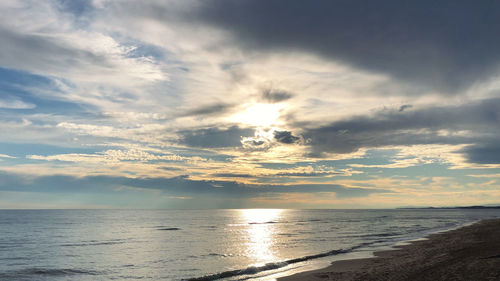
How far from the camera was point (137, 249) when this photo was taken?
150 feet

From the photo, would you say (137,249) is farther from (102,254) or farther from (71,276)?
(71,276)

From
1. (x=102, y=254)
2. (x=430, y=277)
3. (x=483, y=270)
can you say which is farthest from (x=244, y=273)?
(x=102, y=254)

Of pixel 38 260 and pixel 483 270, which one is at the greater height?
pixel 483 270

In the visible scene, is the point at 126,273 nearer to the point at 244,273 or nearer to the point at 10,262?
the point at 244,273

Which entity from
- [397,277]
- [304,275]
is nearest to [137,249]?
[304,275]

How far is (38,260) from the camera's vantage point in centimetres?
3825

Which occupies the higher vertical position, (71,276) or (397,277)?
(397,277)

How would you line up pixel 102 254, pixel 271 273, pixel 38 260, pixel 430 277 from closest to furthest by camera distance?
pixel 430 277 < pixel 271 273 < pixel 38 260 < pixel 102 254

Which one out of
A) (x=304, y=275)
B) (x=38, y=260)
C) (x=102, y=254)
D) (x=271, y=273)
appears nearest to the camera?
(x=304, y=275)

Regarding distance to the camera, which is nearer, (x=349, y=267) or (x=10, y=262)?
(x=349, y=267)

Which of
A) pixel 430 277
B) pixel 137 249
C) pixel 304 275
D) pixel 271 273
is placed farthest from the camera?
pixel 137 249

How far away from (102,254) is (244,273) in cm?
2230

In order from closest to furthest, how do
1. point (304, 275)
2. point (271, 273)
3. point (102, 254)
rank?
point (304, 275) → point (271, 273) → point (102, 254)

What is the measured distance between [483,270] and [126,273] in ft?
87.9
